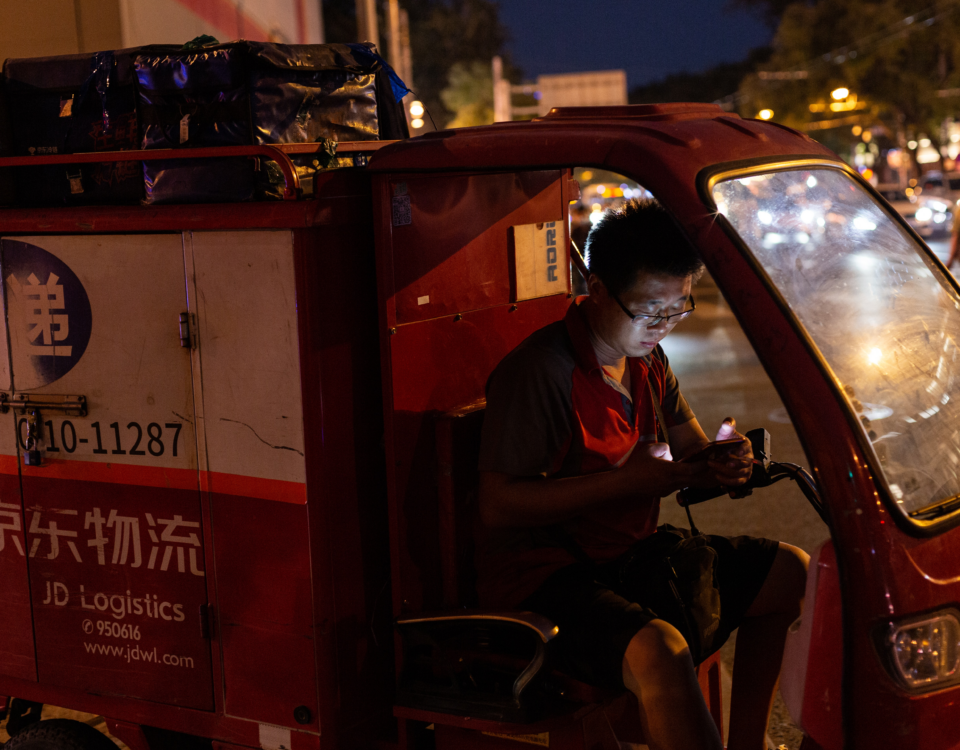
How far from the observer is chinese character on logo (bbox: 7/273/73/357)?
2848mm

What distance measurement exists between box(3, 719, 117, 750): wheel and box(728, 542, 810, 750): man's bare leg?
1.83m

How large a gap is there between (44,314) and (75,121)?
60 centimetres

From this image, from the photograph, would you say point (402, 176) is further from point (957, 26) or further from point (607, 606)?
point (957, 26)

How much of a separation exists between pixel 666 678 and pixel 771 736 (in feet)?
5.59

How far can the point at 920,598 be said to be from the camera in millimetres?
2043

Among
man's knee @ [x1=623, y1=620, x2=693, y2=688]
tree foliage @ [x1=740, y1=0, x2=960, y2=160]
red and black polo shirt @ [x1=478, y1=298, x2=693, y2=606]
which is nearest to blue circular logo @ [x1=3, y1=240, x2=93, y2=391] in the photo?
red and black polo shirt @ [x1=478, y1=298, x2=693, y2=606]

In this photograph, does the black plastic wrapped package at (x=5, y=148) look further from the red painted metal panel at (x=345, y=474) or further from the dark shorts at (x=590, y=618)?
the dark shorts at (x=590, y=618)

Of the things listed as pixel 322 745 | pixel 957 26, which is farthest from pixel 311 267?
pixel 957 26

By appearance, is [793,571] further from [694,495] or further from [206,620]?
[206,620]

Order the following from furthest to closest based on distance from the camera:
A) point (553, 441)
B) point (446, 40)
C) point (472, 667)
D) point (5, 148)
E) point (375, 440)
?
point (446, 40)
point (5, 148)
point (375, 440)
point (472, 667)
point (553, 441)

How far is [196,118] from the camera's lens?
9.37 ft

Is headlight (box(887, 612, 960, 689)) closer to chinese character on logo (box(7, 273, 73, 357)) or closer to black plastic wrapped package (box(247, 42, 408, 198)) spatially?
black plastic wrapped package (box(247, 42, 408, 198))

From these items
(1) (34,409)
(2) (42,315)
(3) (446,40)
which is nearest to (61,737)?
(1) (34,409)

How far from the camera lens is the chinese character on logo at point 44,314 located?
285cm
